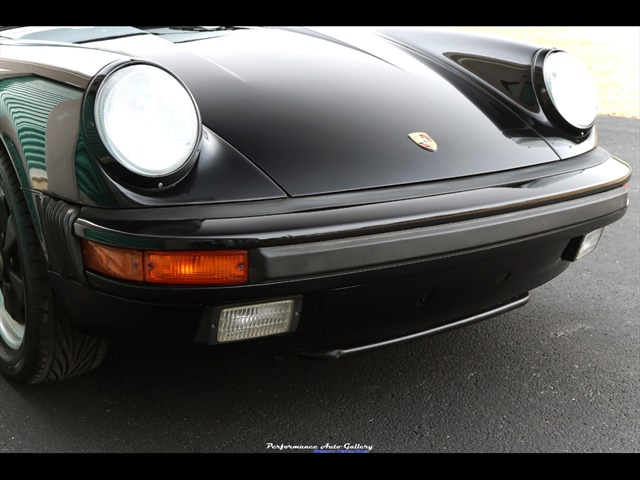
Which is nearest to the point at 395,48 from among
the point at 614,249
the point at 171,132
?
the point at 171,132

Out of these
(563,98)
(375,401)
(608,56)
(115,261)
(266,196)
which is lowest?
(608,56)

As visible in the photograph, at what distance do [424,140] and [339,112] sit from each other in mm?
238

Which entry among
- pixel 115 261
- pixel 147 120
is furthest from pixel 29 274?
pixel 147 120

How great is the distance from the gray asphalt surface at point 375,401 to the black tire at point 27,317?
10 centimetres

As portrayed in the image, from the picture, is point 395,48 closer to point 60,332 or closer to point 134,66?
point 134,66

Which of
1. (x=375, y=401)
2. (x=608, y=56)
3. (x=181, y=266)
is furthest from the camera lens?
(x=608, y=56)

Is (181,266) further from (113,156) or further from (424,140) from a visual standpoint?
(424,140)

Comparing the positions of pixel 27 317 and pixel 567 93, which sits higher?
pixel 567 93

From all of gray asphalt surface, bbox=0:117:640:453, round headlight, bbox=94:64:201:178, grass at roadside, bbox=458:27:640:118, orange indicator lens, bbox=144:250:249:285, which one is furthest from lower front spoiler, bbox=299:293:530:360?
grass at roadside, bbox=458:27:640:118

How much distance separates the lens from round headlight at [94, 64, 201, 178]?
1661 mm

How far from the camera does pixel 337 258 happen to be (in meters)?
1.66

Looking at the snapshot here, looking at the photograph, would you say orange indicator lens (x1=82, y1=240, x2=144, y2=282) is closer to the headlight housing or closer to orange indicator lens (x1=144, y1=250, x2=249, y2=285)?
orange indicator lens (x1=144, y1=250, x2=249, y2=285)

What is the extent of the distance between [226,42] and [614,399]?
1.57 metres

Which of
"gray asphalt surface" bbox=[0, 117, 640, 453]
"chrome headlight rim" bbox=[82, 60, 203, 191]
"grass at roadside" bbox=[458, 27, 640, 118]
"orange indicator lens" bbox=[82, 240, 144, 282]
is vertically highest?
"chrome headlight rim" bbox=[82, 60, 203, 191]
